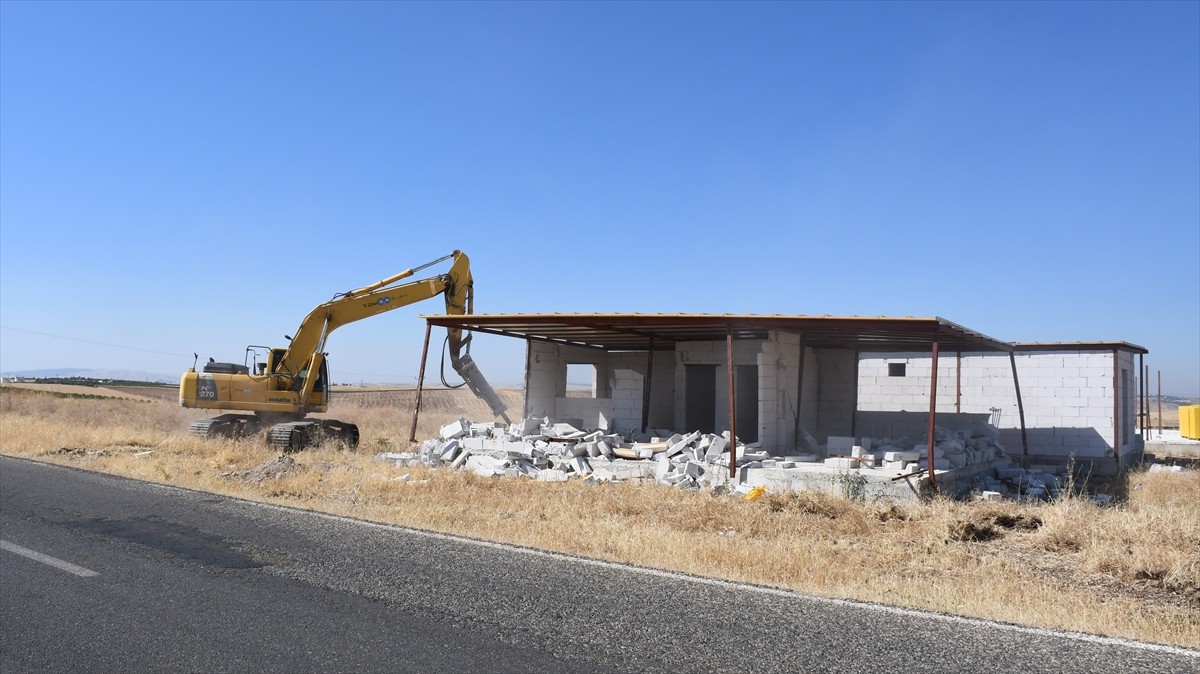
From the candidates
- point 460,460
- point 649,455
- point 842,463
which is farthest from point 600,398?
point 842,463

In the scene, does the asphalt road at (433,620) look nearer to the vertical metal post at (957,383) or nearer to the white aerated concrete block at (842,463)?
the white aerated concrete block at (842,463)

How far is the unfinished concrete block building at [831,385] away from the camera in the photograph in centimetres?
1825

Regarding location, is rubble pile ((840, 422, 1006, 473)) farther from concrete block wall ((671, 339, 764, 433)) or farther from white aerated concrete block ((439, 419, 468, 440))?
white aerated concrete block ((439, 419, 468, 440))

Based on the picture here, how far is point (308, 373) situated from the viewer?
830 inches

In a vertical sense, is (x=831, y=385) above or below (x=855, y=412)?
above

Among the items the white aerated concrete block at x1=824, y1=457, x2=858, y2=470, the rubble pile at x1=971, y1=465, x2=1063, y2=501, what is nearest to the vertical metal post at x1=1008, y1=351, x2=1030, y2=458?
the rubble pile at x1=971, y1=465, x2=1063, y2=501

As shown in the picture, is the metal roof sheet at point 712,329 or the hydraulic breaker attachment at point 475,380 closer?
the metal roof sheet at point 712,329

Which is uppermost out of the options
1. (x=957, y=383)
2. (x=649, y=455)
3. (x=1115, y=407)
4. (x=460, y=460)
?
(x=957, y=383)

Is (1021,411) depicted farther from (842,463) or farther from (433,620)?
(433,620)

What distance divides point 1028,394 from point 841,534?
12877mm

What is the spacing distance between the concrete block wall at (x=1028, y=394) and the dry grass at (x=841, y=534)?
300cm

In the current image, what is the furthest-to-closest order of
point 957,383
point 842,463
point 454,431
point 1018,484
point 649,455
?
point 957,383, point 454,431, point 1018,484, point 649,455, point 842,463

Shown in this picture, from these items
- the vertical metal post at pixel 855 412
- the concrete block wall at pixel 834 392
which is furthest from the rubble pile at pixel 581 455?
the vertical metal post at pixel 855 412

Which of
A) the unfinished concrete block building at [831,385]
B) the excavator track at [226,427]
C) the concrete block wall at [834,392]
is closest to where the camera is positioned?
the unfinished concrete block building at [831,385]
